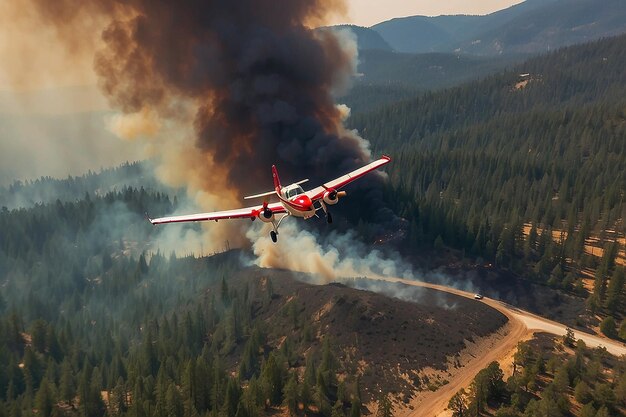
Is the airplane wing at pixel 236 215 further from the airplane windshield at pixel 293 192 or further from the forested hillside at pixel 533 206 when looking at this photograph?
the forested hillside at pixel 533 206

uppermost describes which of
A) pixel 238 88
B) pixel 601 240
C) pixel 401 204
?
pixel 238 88

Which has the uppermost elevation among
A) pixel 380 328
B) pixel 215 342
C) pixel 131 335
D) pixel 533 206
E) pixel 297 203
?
pixel 297 203

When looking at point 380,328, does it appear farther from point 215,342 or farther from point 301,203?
point 301,203

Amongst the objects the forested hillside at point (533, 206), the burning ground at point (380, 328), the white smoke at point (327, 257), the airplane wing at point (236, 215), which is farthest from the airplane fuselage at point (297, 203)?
the forested hillside at point (533, 206)

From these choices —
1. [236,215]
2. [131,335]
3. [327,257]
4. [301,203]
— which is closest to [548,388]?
[301,203]

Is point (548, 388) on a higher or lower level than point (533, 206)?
higher

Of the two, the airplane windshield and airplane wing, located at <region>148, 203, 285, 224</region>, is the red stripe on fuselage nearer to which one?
the airplane windshield

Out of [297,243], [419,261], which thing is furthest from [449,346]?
[297,243]

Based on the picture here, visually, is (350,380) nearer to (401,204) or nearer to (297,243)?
(297,243)
